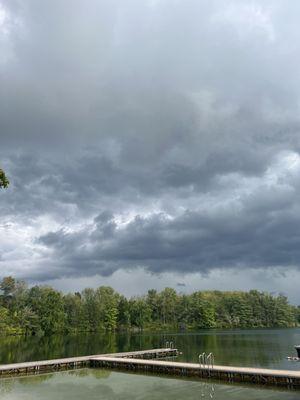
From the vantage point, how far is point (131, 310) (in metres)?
141

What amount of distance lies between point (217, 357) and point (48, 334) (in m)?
82.4

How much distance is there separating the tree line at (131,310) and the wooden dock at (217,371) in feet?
247

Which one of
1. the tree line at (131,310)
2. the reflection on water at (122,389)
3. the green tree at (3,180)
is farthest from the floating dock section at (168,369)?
the tree line at (131,310)

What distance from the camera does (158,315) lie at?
6033 inches

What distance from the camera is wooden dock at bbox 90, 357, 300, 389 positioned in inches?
1176

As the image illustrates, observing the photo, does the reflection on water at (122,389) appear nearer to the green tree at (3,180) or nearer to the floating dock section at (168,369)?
the floating dock section at (168,369)

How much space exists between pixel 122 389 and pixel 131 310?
113958 mm

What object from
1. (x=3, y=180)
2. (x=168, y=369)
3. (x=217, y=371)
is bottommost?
(x=168, y=369)

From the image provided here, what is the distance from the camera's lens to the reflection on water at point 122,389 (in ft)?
88.2

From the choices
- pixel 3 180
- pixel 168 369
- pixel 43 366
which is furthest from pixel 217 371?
pixel 3 180

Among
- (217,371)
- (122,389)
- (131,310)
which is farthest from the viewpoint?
(131,310)

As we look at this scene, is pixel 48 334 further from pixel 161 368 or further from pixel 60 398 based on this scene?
pixel 60 398

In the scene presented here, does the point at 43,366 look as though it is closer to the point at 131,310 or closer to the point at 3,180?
the point at 3,180

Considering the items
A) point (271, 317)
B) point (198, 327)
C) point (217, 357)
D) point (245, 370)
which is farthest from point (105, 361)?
point (271, 317)
